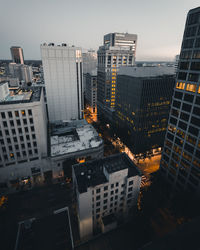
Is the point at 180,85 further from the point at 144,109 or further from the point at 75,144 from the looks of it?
the point at 75,144

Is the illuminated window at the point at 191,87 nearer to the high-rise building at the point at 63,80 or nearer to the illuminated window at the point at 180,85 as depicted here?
the illuminated window at the point at 180,85

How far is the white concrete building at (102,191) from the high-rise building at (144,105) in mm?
38435

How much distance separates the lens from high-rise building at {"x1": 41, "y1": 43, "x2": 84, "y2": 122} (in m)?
96.1

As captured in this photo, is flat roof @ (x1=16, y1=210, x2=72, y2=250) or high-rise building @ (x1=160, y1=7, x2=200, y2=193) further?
high-rise building @ (x1=160, y1=7, x2=200, y2=193)

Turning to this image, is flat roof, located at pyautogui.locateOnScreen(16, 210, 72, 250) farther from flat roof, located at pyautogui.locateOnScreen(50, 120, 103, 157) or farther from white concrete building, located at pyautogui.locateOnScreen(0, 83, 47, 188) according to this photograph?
flat roof, located at pyautogui.locateOnScreen(50, 120, 103, 157)

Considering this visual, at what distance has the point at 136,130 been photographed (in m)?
88.9

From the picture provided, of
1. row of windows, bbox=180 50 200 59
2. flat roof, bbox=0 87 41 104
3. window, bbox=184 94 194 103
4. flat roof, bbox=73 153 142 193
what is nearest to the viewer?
flat roof, bbox=73 153 142 193

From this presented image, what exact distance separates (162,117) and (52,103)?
7926 cm

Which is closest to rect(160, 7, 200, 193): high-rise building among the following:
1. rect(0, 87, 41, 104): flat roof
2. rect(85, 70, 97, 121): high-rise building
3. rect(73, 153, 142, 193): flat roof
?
rect(73, 153, 142, 193): flat roof

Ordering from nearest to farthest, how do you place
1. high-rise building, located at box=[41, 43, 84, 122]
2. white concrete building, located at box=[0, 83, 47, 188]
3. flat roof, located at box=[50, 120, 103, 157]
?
white concrete building, located at box=[0, 83, 47, 188] < flat roof, located at box=[50, 120, 103, 157] < high-rise building, located at box=[41, 43, 84, 122]

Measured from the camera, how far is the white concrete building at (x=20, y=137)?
60.7 m

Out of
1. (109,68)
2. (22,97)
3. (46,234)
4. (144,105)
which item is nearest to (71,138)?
(22,97)

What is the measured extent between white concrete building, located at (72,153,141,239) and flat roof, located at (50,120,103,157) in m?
25.2

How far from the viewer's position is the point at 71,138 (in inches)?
3610
